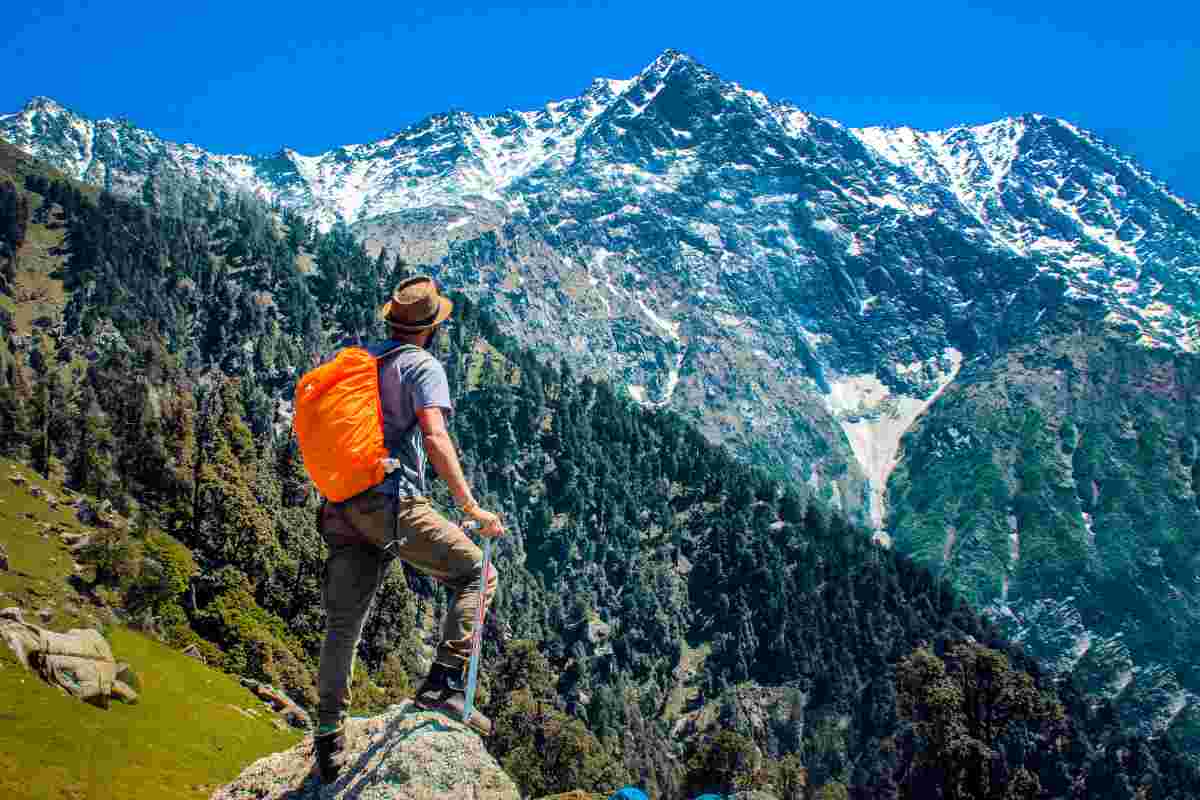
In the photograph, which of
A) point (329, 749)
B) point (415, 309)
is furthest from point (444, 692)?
point (415, 309)

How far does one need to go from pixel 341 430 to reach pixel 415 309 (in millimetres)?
1810

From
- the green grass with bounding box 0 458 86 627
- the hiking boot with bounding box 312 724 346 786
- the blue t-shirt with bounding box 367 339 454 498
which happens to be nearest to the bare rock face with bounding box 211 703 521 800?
the hiking boot with bounding box 312 724 346 786

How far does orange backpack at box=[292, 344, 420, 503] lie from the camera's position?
9.56 metres

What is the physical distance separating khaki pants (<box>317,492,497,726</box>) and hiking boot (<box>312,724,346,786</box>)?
0.50 ft

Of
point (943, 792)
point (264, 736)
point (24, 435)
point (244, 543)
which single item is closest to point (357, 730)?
point (264, 736)

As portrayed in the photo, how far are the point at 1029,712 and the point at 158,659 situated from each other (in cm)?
4998

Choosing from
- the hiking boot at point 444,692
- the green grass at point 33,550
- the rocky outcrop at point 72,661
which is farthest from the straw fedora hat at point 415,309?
the green grass at point 33,550

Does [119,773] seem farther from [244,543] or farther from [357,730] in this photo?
[244,543]

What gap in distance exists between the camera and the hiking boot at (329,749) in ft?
34.7

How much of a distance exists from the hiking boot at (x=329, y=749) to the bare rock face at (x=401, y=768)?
0.16 metres

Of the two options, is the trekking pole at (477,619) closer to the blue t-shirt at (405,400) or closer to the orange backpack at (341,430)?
the blue t-shirt at (405,400)

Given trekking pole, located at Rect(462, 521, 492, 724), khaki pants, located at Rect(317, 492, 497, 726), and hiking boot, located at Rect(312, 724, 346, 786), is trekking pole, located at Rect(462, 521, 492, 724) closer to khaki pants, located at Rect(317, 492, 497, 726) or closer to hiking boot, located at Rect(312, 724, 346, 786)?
khaki pants, located at Rect(317, 492, 497, 726)

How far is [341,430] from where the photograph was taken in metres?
9.57

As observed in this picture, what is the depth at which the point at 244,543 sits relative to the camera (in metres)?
80.4
